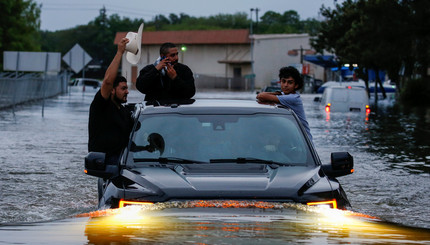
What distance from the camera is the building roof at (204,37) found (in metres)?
110

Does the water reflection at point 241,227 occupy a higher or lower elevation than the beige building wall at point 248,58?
higher

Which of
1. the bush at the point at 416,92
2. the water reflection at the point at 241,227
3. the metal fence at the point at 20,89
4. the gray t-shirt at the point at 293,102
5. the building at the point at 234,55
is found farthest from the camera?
the building at the point at 234,55

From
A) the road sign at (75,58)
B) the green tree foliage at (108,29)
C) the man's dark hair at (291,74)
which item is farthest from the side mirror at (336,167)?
the green tree foliage at (108,29)

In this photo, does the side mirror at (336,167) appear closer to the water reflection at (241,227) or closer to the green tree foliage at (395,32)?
the water reflection at (241,227)

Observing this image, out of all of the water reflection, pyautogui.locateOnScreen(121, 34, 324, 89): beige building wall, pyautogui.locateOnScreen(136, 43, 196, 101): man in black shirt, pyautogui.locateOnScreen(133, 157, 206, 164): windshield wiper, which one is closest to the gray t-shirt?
pyautogui.locateOnScreen(136, 43, 196, 101): man in black shirt

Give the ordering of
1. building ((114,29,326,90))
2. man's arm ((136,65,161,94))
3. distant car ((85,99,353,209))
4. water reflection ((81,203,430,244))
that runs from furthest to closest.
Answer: building ((114,29,326,90)) < man's arm ((136,65,161,94)) < distant car ((85,99,353,209)) < water reflection ((81,203,430,244))

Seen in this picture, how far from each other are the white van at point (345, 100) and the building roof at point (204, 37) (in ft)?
259

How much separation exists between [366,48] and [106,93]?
43.3 meters

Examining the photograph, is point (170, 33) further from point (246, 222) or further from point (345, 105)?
point (246, 222)

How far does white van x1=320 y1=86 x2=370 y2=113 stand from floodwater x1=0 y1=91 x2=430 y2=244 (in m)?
0.53

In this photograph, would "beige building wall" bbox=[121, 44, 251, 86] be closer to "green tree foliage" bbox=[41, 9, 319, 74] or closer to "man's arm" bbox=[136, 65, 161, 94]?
"green tree foliage" bbox=[41, 9, 319, 74]

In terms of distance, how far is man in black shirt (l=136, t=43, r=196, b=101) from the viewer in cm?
902

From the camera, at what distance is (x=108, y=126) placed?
770 cm

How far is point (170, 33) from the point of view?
115 m
